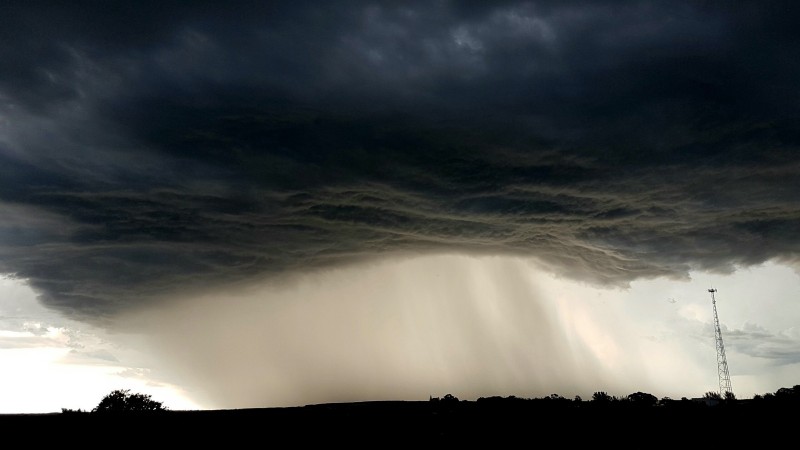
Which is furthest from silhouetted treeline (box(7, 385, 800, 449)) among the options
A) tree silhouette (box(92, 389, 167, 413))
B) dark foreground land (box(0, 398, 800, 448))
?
tree silhouette (box(92, 389, 167, 413))

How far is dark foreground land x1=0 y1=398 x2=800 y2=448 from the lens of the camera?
4484cm

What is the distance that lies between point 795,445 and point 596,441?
16.3m

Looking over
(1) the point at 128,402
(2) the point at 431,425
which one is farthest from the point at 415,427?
(1) the point at 128,402

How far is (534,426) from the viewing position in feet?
183

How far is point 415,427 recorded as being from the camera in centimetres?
5288

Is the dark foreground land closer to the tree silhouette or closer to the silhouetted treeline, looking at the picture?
the silhouetted treeline

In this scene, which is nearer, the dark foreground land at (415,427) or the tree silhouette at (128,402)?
the dark foreground land at (415,427)

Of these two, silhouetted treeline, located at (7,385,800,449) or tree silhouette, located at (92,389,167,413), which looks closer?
silhouetted treeline, located at (7,385,800,449)

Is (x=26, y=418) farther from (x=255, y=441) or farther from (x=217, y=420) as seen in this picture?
(x=255, y=441)

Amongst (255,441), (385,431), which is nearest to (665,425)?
(385,431)

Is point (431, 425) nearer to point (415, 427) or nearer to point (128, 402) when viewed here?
point (415, 427)

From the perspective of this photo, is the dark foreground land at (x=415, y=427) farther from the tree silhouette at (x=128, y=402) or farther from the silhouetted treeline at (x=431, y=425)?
the tree silhouette at (x=128, y=402)

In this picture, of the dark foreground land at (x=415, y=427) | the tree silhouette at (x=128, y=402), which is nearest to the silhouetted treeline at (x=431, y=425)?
the dark foreground land at (x=415, y=427)

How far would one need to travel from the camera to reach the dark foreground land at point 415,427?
44844mm
